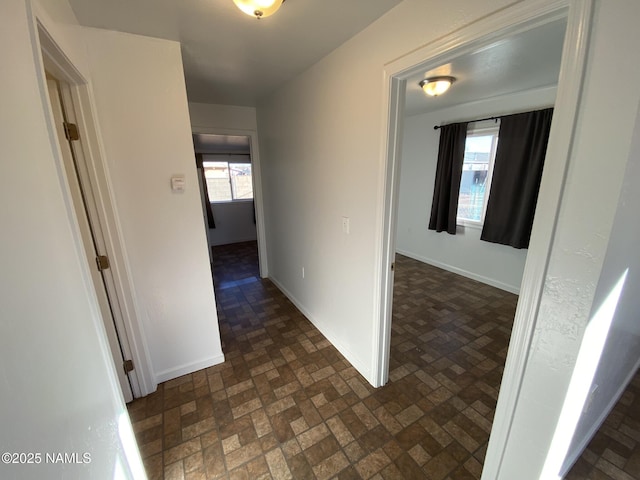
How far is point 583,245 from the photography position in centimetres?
82

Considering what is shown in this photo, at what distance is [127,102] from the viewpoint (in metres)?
1.57

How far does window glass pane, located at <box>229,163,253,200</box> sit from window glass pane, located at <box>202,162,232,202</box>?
111 millimetres

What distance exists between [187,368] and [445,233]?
383 centimetres

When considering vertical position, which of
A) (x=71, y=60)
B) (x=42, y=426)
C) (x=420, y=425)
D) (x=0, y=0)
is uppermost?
(x=71, y=60)

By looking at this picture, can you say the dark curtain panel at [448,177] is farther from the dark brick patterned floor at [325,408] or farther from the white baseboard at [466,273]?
the dark brick patterned floor at [325,408]

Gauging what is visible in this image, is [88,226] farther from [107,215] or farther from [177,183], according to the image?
[177,183]

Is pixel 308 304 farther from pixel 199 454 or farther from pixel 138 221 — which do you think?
pixel 138 221

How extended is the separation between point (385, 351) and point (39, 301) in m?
1.82

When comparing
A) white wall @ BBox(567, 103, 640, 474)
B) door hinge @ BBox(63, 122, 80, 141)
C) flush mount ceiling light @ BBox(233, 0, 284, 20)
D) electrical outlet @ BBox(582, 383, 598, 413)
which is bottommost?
electrical outlet @ BBox(582, 383, 598, 413)

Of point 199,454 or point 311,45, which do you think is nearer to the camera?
point 199,454

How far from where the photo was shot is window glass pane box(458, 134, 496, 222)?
11.4ft

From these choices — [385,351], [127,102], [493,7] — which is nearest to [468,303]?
[385,351]

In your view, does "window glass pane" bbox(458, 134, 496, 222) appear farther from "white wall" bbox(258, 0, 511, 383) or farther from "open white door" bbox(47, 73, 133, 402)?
"open white door" bbox(47, 73, 133, 402)

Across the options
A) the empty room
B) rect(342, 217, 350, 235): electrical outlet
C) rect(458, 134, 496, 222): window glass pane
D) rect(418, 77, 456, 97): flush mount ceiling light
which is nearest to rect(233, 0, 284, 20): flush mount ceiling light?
the empty room
